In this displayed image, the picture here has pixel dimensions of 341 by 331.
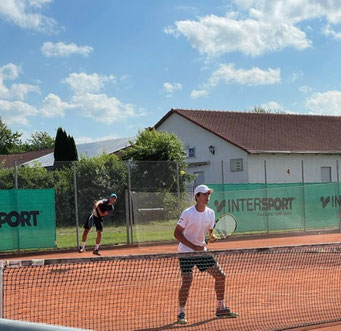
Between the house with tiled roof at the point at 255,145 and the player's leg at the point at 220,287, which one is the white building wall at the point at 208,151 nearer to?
the house with tiled roof at the point at 255,145

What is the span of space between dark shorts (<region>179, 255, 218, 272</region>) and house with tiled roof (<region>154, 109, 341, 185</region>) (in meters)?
23.0

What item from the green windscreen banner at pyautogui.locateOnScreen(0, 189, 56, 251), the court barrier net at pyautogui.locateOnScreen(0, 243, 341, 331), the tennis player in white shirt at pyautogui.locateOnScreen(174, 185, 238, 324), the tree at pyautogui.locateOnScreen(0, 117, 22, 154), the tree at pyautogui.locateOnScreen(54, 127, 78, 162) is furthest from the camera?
the tree at pyautogui.locateOnScreen(0, 117, 22, 154)

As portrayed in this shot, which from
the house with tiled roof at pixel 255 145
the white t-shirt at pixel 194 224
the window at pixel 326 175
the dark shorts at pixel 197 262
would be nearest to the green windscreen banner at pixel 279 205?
the house with tiled roof at pixel 255 145

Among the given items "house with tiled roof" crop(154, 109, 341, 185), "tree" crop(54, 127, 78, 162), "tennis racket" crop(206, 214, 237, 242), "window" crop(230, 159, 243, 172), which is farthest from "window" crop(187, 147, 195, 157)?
"tennis racket" crop(206, 214, 237, 242)

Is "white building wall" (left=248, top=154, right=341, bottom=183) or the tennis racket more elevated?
"white building wall" (left=248, top=154, right=341, bottom=183)

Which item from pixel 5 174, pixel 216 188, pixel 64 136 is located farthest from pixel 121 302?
pixel 64 136

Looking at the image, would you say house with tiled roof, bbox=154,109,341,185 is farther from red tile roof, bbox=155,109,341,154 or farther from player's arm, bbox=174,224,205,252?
player's arm, bbox=174,224,205,252

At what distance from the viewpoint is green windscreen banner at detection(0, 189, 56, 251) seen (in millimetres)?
16203

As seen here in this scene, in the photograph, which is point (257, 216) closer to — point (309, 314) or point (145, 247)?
point (145, 247)

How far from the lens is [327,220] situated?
21.5 m

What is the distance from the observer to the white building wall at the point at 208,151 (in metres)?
31.5

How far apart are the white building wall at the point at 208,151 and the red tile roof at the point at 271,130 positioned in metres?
0.38

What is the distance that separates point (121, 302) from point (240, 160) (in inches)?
955

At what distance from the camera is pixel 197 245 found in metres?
6.78
